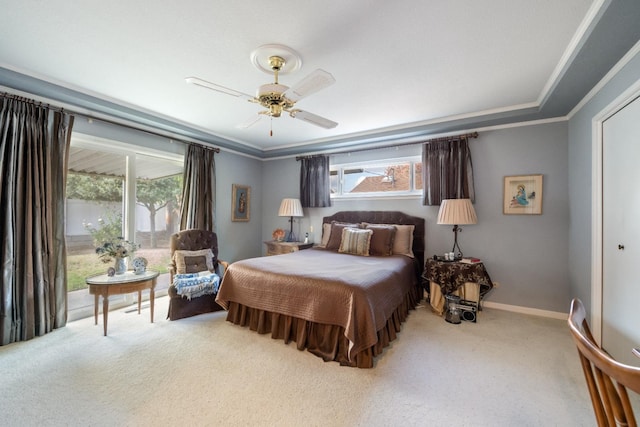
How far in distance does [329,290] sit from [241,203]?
11.0 ft

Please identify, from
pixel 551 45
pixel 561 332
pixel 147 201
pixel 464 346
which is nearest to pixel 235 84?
pixel 147 201

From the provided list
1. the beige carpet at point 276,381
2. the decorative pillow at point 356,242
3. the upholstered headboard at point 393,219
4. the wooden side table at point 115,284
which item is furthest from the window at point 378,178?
the wooden side table at point 115,284

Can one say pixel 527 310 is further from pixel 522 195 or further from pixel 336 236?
pixel 336 236

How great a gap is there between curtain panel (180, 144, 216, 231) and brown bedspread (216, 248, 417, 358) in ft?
5.31

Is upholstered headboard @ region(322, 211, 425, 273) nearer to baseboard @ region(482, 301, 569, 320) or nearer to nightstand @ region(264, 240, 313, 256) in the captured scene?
nightstand @ region(264, 240, 313, 256)

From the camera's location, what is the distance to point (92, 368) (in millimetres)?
2064

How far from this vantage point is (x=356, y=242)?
3695 mm

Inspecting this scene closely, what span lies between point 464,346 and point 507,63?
2.54 metres

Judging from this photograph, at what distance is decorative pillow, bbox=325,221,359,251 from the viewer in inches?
159

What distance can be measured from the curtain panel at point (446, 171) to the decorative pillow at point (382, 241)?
2.31 ft

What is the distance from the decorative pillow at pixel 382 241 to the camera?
A: 364 cm

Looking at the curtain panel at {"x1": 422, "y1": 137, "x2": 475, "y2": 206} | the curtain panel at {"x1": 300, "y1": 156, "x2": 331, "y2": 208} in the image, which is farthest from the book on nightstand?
the curtain panel at {"x1": 300, "y1": 156, "x2": 331, "y2": 208}

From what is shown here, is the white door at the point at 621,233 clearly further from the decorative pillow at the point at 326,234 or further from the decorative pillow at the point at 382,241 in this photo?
the decorative pillow at the point at 326,234

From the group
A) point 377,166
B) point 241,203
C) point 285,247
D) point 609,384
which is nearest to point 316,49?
point 609,384
